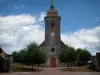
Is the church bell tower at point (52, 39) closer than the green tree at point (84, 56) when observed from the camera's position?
Yes

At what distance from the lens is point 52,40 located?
2675 inches

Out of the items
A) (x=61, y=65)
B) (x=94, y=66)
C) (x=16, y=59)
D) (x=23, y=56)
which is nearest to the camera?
(x=94, y=66)

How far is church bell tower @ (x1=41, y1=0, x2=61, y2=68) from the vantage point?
67.2 metres

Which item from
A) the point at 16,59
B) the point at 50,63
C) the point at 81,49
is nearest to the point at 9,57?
the point at 50,63

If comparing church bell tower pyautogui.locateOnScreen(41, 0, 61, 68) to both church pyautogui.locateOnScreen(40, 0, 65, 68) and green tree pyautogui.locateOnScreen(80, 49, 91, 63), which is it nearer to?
church pyautogui.locateOnScreen(40, 0, 65, 68)

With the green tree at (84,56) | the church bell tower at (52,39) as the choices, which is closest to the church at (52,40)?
the church bell tower at (52,39)

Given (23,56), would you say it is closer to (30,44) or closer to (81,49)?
(30,44)

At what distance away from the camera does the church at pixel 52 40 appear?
67.2 metres

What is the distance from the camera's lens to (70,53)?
53750 millimetres

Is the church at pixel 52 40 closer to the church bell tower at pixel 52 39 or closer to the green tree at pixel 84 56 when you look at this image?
the church bell tower at pixel 52 39

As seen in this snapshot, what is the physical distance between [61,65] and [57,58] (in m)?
2.15

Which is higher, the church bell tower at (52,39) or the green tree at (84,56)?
the church bell tower at (52,39)

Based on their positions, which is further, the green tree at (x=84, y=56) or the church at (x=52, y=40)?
the green tree at (x=84, y=56)

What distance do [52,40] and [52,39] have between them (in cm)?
27
